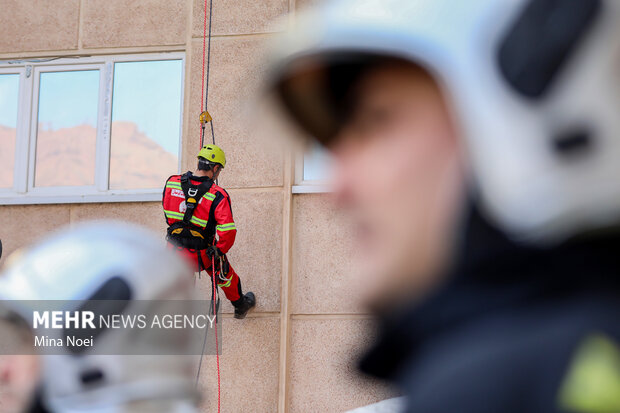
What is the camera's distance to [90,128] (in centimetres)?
869

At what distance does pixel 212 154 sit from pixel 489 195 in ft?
21.9

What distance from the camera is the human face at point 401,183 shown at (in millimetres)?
838

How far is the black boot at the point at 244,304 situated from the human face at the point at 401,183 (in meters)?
6.66

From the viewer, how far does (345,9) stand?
3.11 feet

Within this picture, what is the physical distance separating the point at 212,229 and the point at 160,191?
3.67 ft

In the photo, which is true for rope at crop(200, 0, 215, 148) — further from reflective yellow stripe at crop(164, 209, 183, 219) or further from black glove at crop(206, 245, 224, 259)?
black glove at crop(206, 245, 224, 259)

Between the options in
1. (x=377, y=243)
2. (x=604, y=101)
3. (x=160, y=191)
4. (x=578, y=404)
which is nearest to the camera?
(x=578, y=404)

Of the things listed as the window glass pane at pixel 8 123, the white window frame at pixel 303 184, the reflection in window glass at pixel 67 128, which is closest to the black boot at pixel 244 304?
the white window frame at pixel 303 184

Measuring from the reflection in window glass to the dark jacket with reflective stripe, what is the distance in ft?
26.5

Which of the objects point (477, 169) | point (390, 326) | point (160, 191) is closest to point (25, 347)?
point (390, 326)

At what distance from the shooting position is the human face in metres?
0.84

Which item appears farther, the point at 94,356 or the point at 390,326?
the point at 94,356

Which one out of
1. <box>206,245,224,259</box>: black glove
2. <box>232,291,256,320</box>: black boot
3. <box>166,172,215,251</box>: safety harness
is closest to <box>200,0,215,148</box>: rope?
<box>166,172,215,251</box>: safety harness

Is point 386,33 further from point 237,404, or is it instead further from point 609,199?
point 237,404
